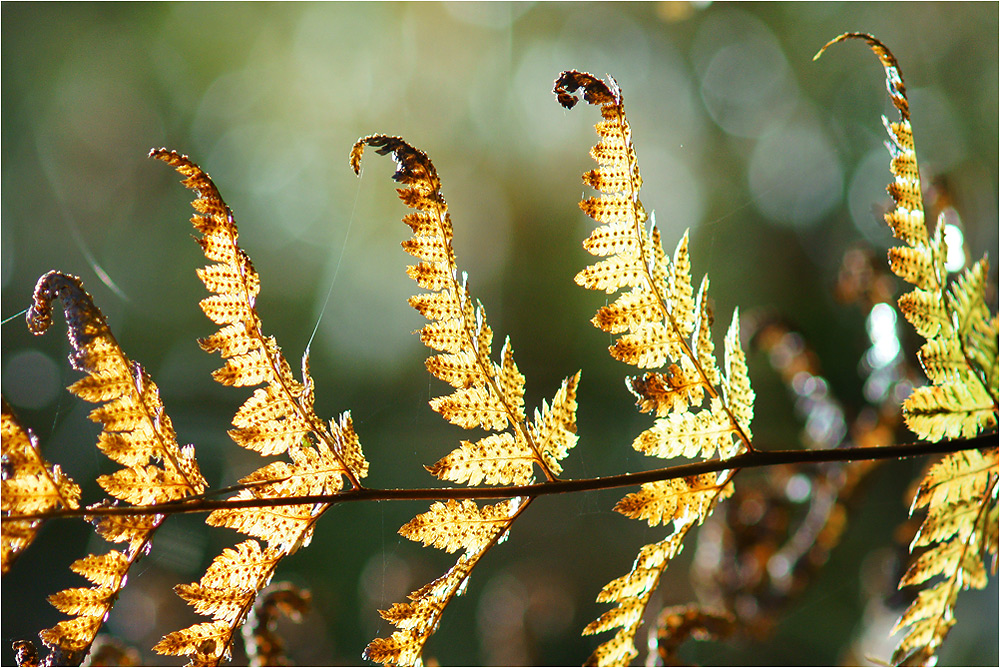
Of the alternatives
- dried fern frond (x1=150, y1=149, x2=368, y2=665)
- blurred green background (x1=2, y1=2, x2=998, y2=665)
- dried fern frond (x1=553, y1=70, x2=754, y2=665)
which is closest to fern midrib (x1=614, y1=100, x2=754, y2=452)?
dried fern frond (x1=553, y1=70, x2=754, y2=665)

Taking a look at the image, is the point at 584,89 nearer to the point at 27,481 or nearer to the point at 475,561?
the point at 475,561

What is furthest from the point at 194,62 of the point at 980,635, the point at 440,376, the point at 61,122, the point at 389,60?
the point at 980,635

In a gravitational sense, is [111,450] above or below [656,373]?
below

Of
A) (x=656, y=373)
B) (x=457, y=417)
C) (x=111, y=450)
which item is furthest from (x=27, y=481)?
(x=656, y=373)

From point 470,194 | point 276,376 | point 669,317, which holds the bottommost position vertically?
point 276,376

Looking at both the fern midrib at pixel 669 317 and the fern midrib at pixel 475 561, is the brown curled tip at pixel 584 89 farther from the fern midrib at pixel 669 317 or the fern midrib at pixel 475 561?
the fern midrib at pixel 475 561

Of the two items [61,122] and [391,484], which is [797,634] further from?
[61,122]

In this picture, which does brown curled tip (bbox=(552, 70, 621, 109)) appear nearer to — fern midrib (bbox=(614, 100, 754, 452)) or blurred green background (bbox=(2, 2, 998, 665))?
fern midrib (bbox=(614, 100, 754, 452))
